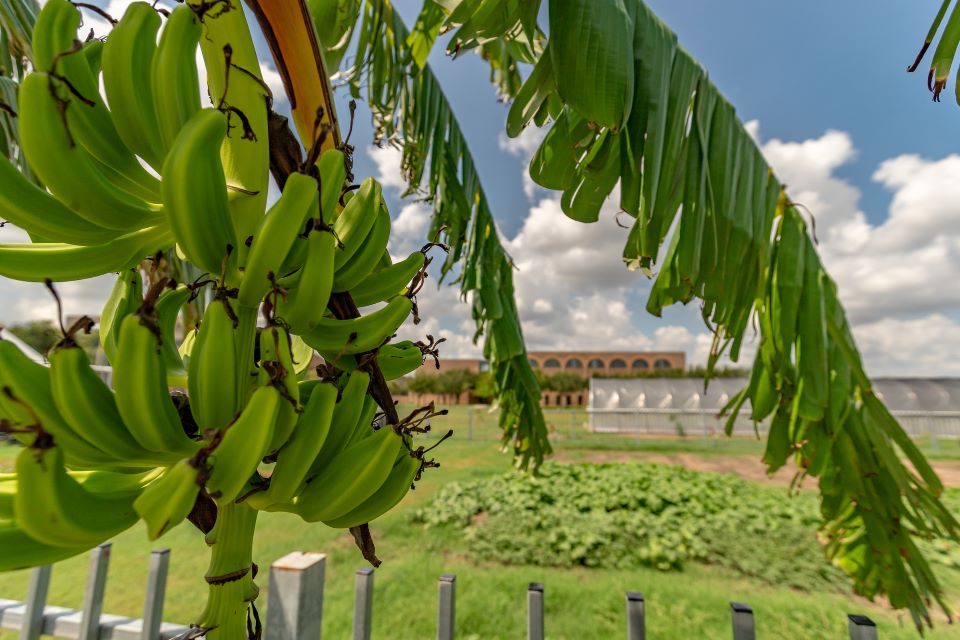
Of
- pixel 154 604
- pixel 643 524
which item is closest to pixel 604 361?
pixel 643 524

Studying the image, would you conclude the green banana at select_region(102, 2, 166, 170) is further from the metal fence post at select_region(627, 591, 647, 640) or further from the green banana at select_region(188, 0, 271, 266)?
the metal fence post at select_region(627, 591, 647, 640)

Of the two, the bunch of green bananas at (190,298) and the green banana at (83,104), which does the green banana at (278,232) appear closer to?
the bunch of green bananas at (190,298)

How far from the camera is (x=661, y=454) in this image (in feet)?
25.7

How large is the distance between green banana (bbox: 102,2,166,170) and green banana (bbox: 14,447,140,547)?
0.32 metres

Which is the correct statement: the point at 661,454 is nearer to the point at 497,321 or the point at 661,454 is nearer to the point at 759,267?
the point at 497,321

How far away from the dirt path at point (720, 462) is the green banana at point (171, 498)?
6.64 m

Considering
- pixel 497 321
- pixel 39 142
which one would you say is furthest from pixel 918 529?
pixel 39 142


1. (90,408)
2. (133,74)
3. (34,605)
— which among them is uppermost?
(133,74)

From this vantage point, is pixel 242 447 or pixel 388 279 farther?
pixel 388 279

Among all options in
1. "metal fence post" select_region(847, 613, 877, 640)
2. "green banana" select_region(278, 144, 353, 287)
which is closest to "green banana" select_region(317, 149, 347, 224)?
"green banana" select_region(278, 144, 353, 287)

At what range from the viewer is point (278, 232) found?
0.40m

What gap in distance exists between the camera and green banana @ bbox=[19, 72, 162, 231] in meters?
0.36

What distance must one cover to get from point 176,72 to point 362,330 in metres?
0.29

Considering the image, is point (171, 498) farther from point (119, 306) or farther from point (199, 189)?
point (119, 306)
